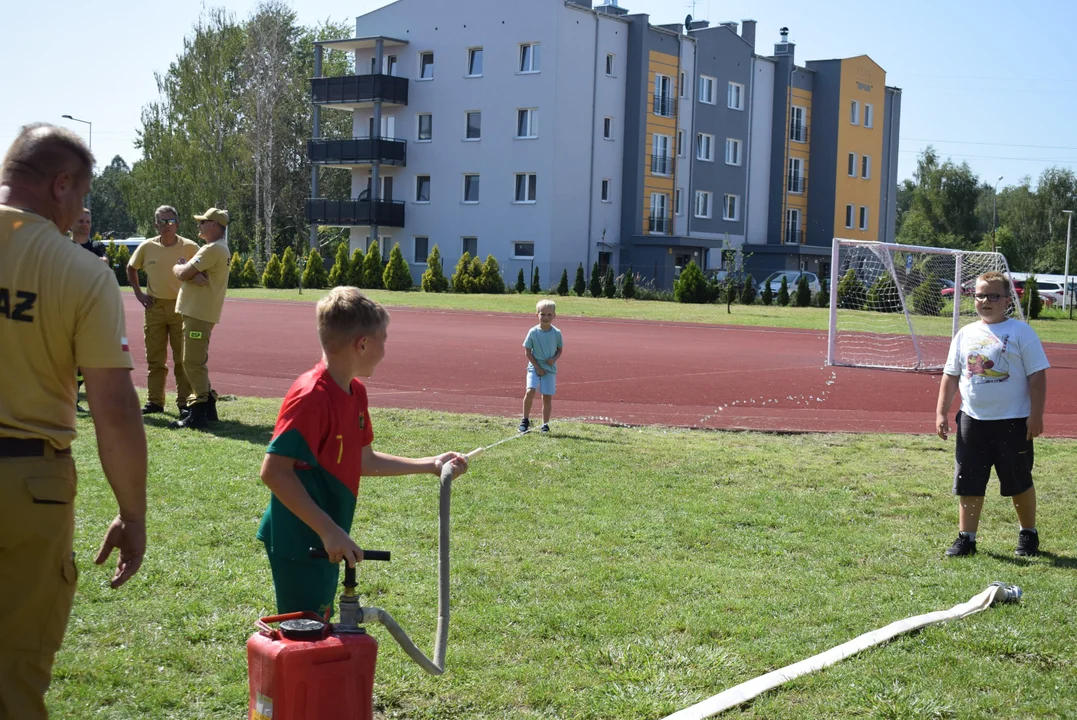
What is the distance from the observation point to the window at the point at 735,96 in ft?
210

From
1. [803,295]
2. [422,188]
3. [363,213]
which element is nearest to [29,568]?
[803,295]

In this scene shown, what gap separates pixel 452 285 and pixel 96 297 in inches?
1983

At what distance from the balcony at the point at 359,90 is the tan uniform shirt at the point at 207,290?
50.2 m

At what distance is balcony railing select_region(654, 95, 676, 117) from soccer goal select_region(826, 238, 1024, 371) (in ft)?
90.9

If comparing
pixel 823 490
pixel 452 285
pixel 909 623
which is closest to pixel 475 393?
pixel 823 490

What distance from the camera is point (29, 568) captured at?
10.4 feet

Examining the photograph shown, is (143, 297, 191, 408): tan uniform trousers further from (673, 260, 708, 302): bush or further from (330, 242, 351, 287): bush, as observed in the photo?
(330, 242, 351, 287): bush

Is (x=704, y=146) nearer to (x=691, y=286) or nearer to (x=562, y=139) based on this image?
(x=562, y=139)

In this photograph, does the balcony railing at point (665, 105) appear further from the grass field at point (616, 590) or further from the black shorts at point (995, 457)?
the black shorts at point (995, 457)

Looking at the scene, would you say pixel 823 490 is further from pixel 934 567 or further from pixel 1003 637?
pixel 1003 637

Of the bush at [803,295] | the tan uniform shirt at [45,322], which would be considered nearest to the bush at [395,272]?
the bush at [803,295]

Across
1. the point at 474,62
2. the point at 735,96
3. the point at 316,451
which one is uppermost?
the point at 474,62

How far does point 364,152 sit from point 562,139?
37.4 ft

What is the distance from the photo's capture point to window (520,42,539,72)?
56250 millimetres
